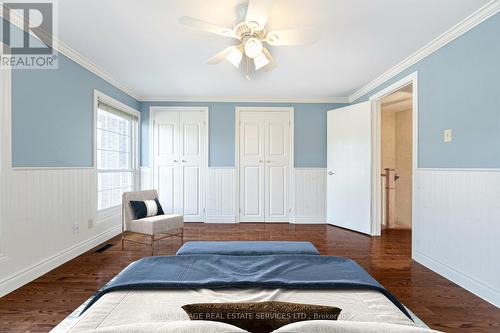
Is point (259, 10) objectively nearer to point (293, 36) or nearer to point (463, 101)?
point (293, 36)

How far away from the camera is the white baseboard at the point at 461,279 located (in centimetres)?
203

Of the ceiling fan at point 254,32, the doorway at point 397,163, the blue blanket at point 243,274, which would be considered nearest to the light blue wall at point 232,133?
the doorway at point 397,163

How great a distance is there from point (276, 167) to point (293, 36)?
2.99m

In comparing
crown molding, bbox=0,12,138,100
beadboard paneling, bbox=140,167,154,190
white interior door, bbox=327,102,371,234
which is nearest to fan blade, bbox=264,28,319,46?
crown molding, bbox=0,12,138,100

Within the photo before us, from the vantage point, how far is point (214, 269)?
1.41m

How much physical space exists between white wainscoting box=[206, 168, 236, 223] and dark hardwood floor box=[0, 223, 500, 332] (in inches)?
30.8

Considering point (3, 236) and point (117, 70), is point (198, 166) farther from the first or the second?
point (3, 236)

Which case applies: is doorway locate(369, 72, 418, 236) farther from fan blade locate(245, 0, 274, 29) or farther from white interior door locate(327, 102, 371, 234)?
fan blade locate(245, 0, 274, 29)

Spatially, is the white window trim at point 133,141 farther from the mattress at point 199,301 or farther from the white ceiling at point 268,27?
the mattress at point 199,301

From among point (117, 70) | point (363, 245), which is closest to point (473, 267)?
point (363, 245)

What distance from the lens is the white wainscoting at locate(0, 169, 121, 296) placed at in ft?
7.08

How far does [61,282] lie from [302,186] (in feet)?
12.3

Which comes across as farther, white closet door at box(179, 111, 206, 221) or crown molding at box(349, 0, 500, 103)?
white closet door at box(179, 111, 206, 221)

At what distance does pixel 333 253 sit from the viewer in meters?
3.12
